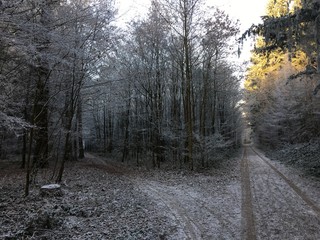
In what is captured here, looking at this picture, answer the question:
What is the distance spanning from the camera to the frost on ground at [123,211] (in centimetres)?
585

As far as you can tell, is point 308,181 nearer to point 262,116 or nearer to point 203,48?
point 203,48

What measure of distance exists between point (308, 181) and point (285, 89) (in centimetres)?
1491

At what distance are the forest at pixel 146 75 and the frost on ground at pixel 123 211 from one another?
4.15ft

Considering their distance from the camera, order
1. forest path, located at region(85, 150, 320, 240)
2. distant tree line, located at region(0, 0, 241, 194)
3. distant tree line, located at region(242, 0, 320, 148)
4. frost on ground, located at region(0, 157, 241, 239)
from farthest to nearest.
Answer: distant tree line, located at region(242, 0, 320, 148), distant tree line, located at region(0, 0, 241, 194), forest path, located at region(85, 150, 320, 240), frost on ground, located at region(0, 157, 241, 239)

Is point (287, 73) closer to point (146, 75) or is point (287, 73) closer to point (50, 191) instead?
point (146, 75)

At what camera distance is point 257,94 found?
105 ft

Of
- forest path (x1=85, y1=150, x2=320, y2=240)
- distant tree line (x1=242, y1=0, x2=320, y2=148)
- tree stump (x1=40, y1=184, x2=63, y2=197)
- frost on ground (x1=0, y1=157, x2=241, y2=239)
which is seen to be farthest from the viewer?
distant tree line (x1=242, y1=0, x2=320, y2=148)

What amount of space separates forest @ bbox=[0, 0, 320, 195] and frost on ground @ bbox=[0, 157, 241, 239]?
4.15 ft

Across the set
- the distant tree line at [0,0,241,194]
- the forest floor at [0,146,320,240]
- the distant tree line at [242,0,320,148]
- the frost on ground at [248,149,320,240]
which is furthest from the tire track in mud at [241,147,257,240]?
the distant tree line at [0,0,241,194]

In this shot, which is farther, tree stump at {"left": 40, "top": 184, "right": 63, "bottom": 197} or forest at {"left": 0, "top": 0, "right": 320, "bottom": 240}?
tree stump at {"left": 40, "top": 184, "right": 63, "bottom": 197}

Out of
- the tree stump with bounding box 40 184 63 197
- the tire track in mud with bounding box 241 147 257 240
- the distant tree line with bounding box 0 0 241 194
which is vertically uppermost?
the distant tree line with bounding box 0 0 241 194

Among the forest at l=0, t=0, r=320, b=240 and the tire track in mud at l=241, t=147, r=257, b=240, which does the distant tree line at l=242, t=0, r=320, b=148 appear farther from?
the tire track in mud at l=241, t=147, r=257, b=240

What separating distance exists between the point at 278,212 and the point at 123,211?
435cm

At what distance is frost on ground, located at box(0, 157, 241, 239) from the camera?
5.85m
